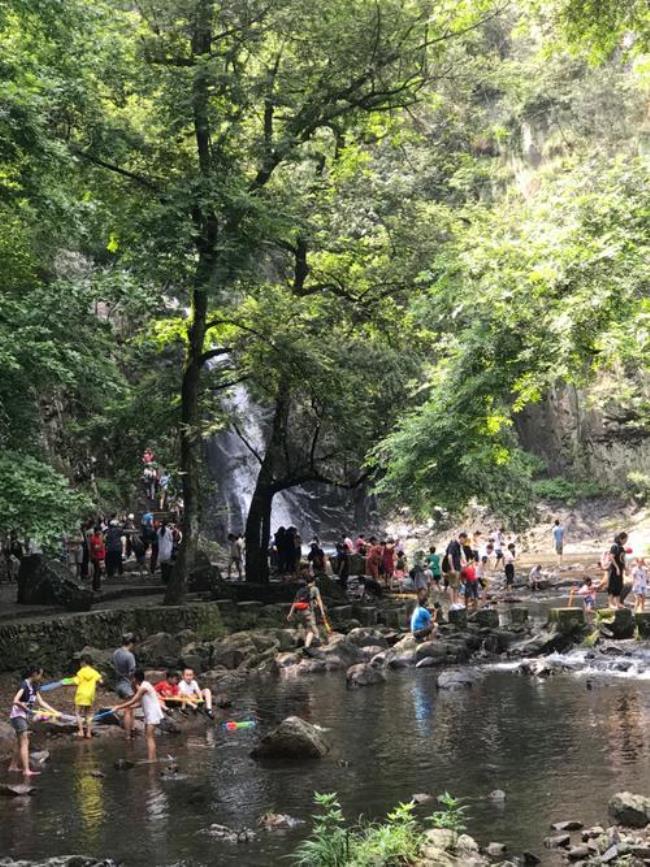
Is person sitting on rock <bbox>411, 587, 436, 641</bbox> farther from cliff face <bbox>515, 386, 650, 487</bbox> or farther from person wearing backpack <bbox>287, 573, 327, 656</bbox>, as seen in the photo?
cliff face <bbox>515, 386, 650, 487</bbox>

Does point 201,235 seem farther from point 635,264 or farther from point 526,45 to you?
point 526,45

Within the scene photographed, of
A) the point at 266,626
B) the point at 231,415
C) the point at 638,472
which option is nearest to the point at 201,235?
the point at 231,415

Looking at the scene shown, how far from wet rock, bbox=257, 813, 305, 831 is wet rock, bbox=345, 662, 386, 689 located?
8165 millimetres

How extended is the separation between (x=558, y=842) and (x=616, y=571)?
13657mm

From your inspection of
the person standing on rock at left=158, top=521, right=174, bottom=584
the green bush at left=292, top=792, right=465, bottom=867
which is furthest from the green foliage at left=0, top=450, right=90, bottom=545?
the person standing on rock at left=158, top=521, right=174, bottom=584

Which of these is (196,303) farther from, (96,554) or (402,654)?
(402,654)

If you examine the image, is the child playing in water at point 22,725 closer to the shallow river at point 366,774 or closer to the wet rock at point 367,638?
the shallow river at point 366,774

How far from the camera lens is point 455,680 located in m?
17.6

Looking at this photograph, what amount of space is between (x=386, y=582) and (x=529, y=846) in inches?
879

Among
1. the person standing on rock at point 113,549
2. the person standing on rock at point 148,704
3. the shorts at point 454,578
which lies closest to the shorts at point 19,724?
the person standing on rock at point 148,704

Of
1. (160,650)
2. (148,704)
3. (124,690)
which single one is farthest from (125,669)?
(160,650)

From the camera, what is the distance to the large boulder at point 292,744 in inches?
497

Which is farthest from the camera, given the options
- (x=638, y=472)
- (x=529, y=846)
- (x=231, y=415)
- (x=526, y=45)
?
(x=526, y=45)

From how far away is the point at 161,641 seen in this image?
19312 millimetres
